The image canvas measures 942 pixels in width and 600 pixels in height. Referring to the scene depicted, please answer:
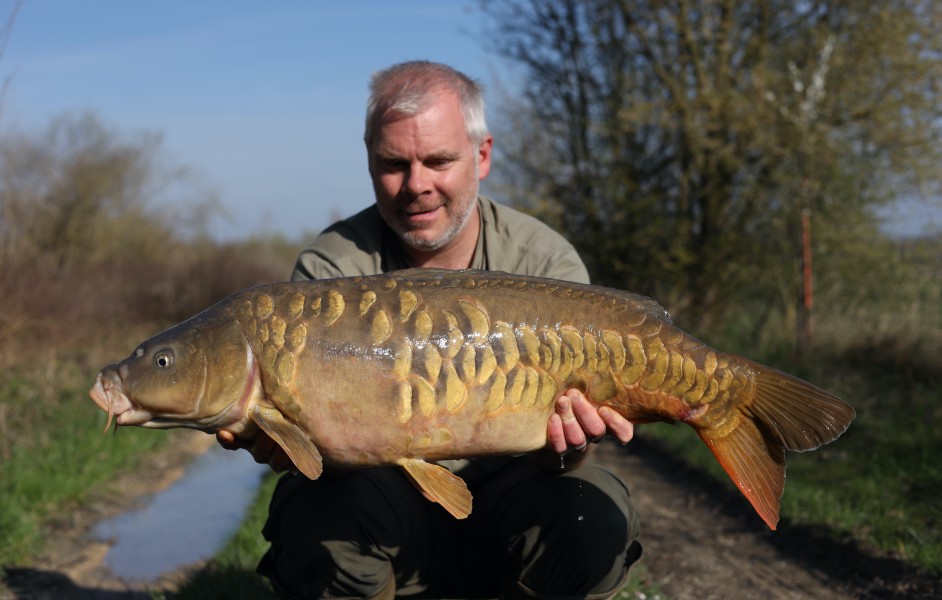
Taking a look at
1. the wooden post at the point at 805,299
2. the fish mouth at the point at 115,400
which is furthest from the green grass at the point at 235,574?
the wooden post at the point at 805,299

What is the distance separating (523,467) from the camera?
224 cm

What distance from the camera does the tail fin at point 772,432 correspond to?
184cm

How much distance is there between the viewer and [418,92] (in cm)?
237

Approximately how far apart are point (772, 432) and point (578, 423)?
0.38 metres

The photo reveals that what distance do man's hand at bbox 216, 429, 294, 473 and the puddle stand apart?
148 cm

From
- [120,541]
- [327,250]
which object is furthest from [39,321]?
[327,250]

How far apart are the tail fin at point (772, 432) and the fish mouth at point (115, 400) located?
1.10 meters

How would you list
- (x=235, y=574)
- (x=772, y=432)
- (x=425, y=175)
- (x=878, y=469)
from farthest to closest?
(x=878, y=469) → (x=235, y=574) → (x=425, y=175) → (x=772, y=432)

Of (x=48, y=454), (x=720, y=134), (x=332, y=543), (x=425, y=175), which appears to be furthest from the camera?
(x=720, y=134)

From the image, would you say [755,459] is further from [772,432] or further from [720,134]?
[720,134]

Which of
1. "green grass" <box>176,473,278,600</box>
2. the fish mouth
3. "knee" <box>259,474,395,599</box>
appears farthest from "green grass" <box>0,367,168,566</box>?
the fish mouth

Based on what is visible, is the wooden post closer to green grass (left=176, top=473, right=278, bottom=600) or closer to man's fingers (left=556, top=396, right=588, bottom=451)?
green grass (left=176, top=473, right=278, bottom=600)

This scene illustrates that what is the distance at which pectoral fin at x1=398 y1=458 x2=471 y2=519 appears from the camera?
1.80 metres

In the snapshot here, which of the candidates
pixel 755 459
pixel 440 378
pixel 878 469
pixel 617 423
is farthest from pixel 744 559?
pixel 440 378
